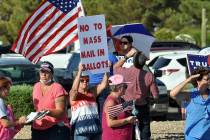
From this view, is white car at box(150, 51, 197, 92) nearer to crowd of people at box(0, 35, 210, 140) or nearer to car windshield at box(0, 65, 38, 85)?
car windshield at box(0, 65, 38, 85)

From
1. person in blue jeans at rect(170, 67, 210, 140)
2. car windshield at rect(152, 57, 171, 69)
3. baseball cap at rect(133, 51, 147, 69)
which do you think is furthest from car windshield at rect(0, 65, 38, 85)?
person in blue jeans at rect(170, 67, 210, 140)

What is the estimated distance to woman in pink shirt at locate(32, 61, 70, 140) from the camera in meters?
9.18

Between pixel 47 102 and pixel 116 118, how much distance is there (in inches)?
32.1

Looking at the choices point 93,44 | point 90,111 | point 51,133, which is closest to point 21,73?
point 93,44

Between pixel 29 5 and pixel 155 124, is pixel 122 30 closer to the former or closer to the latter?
pixel 155 124

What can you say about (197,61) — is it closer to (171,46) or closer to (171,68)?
(171,68)

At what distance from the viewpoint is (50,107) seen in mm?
9188

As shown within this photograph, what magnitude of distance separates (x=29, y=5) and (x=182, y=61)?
31.4 metres

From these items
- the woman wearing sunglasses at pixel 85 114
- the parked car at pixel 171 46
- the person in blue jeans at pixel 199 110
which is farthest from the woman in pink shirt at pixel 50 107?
the parked car at pixel 171 46

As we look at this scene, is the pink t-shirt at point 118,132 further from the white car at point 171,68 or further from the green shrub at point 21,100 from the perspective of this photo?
the white car at point 171,68

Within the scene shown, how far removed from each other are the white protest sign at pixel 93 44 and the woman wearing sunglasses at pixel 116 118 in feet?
1.68

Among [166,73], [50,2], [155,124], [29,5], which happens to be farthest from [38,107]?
[29,5]

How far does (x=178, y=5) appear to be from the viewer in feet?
176

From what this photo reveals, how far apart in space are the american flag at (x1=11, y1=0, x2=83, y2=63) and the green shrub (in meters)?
5.24
